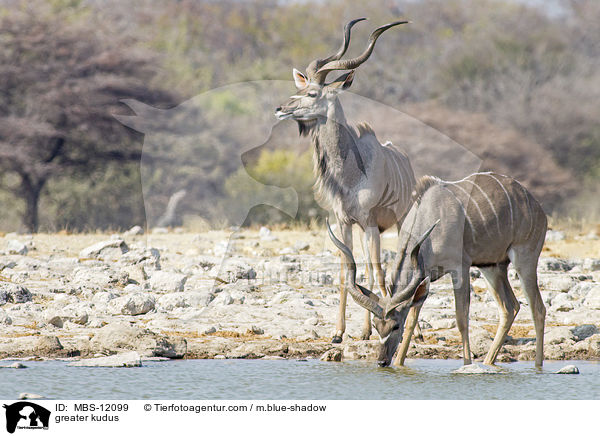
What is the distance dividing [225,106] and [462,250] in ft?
49.1

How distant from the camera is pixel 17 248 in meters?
13.1

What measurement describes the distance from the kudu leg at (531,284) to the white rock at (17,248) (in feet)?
24.6

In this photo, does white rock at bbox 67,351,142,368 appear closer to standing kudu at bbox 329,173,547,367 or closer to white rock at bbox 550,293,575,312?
standing kudu at bbox 329,173,547,367

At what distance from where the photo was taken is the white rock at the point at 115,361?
729 cm

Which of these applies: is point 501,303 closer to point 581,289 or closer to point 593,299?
point 593,299

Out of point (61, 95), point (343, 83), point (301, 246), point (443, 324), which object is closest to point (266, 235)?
point (301, 246)

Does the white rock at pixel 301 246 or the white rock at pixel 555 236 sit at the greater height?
the white rock at pixel 555 236

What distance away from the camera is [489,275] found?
761cm

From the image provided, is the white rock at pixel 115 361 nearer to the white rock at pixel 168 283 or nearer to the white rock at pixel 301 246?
the white rock at pixel 168 283

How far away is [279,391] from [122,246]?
6487mm

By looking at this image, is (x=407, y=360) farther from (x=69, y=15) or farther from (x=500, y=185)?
(x=69, y=15)

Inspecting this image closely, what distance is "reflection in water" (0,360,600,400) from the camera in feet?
21.5
